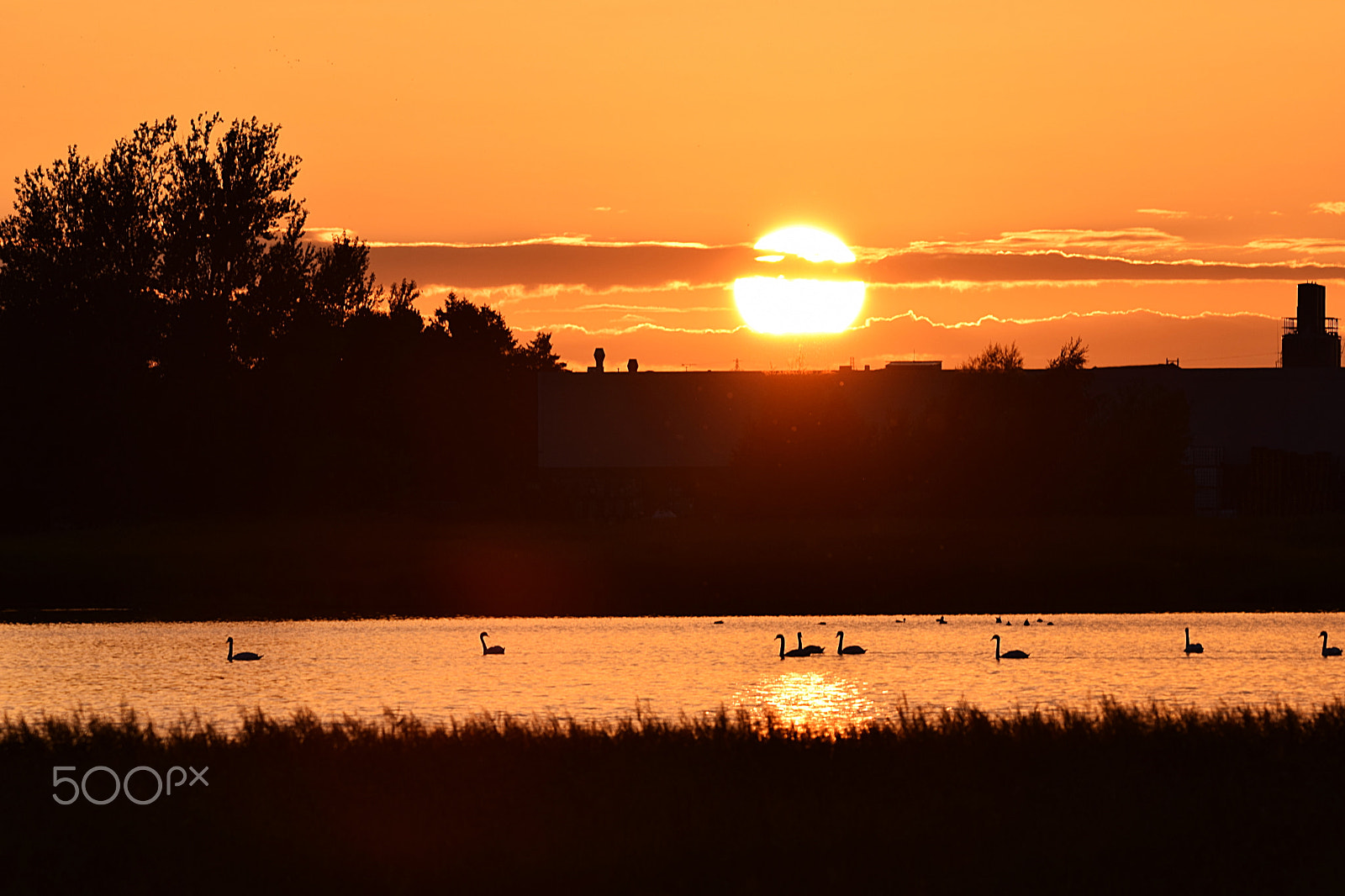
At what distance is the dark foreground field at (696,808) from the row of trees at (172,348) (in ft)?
202

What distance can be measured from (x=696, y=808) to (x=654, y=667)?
63.9 feet

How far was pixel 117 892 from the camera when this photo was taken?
15.2 meters

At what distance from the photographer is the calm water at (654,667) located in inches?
1216

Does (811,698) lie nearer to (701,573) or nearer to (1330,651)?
(1330,651)

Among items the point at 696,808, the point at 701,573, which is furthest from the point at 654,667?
the point at 701,573

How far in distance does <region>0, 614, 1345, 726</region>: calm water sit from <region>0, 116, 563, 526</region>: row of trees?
3560 centimetres

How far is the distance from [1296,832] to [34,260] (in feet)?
262

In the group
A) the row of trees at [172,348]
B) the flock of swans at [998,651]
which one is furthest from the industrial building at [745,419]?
the flock of swans at [998,651]

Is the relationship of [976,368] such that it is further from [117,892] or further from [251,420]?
[117,892]

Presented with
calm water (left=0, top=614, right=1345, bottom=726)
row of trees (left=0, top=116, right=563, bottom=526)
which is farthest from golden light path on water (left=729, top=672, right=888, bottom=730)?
row of trees (left=0, top=116, right=563, bottom=526)

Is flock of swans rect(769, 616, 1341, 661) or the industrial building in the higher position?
the industrial building

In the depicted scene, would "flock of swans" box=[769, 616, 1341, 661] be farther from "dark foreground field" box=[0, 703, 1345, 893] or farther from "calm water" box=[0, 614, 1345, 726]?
"dark foreground field" box=[0, 703, 1345, 893]

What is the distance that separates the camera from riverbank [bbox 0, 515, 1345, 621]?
53.2 m

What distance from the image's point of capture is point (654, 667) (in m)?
37.0
